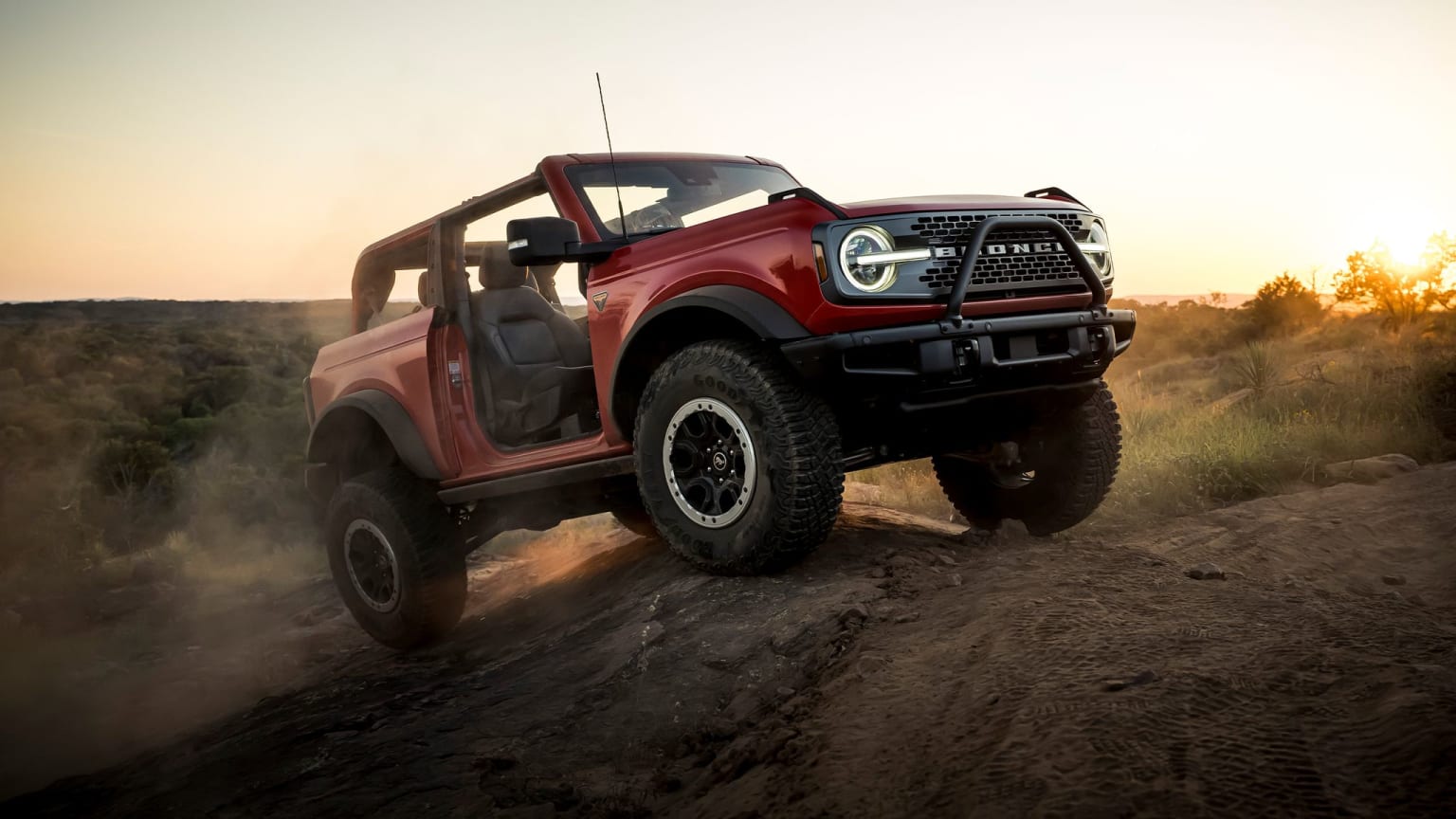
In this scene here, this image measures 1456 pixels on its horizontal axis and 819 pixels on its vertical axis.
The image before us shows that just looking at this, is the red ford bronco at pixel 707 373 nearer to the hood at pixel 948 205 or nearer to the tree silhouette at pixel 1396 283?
the hood at pixel 948 205

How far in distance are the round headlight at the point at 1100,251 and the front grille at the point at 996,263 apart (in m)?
0.16

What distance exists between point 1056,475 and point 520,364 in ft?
9.45

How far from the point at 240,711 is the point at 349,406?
5.91 feet

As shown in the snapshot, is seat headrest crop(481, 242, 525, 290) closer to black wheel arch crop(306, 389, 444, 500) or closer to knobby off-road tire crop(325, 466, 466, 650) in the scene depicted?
black wheel arch crop(306, 389, 444, 500)

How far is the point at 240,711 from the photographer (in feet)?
18.8

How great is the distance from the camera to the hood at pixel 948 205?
3895 mm

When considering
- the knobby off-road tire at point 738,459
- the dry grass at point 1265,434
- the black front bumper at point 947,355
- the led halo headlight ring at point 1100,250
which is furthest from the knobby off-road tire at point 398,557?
the dry grass at point 1265,434

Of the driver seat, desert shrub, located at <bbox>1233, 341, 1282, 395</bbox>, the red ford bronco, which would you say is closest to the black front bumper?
the red ford bronco

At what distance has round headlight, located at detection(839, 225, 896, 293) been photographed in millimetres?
3812

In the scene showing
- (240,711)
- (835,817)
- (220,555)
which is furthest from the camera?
(220,555)

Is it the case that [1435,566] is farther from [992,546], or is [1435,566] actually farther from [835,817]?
[835,817]

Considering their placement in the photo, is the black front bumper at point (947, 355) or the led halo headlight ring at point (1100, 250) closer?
the black front bumper at point (947, 355)

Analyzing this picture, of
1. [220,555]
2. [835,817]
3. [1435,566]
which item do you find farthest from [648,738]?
[220,555]

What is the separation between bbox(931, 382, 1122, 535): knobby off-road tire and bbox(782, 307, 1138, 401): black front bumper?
78 centimetres
